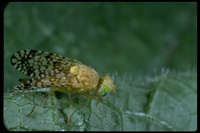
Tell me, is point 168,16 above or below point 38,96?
above

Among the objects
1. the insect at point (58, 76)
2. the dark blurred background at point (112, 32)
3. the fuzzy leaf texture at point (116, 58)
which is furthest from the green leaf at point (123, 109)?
the dark blurred background at point (112, 32)

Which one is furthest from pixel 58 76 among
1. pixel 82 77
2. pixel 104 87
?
pixel 104 87

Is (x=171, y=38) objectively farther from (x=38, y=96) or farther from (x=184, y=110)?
(x=38, y=96)

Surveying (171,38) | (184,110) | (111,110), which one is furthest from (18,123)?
(171,38)

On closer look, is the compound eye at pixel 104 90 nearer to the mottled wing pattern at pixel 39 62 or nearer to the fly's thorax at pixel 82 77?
the fly's thorax at pixel 82 77

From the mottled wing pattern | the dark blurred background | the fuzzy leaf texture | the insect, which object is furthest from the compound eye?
A: the dark blurred background

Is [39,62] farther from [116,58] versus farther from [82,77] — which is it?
[116,58]
